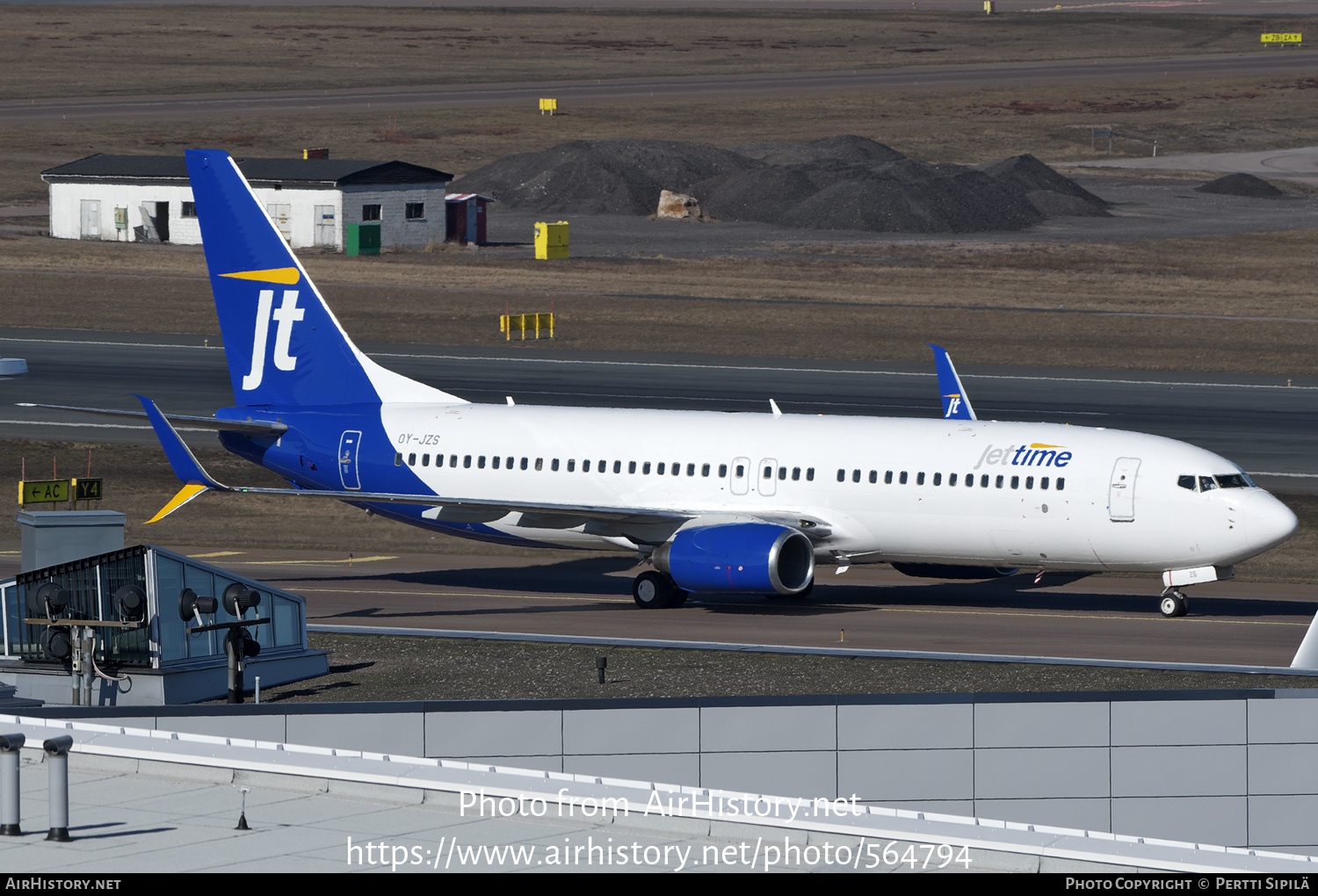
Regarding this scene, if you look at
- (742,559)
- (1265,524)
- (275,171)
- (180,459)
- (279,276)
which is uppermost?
(275,171)

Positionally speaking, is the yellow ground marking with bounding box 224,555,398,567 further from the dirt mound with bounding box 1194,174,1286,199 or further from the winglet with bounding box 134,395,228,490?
the dirt mound with bounding box 1194,174,1286,199

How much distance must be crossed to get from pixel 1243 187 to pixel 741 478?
379 ft

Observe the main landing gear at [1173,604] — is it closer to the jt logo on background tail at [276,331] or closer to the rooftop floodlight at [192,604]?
the rooftop floodlight at [192,604]

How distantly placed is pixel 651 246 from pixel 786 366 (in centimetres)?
4099

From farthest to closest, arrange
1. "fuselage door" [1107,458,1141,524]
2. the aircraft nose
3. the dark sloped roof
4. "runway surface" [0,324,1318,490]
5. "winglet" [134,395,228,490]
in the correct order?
the dark sloped roof, "runway surface" [0,324,1318,490], "fuselage door" [1107,458,1141,524], "winglet" [134,395,228,490], the aircraft nose

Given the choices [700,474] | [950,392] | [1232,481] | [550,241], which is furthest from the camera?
[550,241]

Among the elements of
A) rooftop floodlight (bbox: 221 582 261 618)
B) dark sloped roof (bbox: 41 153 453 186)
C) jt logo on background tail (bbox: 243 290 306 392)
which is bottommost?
rooftop floodlight (bbox: 221 582 261 618)

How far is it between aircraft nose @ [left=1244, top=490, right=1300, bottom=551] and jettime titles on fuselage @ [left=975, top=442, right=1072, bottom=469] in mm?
3905

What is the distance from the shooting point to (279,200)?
118688mm

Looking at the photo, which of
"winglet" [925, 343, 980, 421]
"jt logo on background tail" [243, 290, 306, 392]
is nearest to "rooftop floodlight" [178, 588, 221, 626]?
"jt logo on background tail" [243, 290, 306, 392]

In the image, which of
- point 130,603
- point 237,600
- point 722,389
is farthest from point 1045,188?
point 130,603

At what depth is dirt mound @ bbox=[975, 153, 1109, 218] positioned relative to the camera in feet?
453

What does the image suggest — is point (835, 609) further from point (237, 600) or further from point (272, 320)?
point (237, 600)
